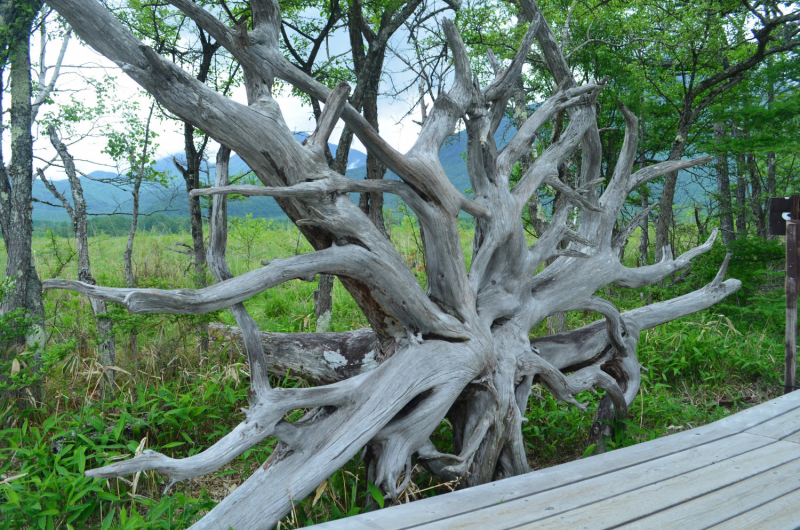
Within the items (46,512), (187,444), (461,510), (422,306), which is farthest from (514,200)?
(46,512)

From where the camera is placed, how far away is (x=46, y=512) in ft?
9.70

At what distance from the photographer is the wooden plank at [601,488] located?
2.42 m

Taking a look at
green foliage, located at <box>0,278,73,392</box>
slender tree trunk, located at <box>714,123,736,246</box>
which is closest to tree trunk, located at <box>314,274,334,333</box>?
green foliage, located at <box>0,278,73,392</box>

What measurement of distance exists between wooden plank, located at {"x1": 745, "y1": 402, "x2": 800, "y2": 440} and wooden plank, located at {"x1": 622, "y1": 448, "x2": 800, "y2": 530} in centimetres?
52

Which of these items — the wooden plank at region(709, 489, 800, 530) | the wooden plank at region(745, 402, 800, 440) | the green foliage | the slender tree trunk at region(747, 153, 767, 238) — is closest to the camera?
the wooden plank at region(709, 489, 800, 530)

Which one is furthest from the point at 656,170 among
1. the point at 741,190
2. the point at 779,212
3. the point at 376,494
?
the point at 741,190

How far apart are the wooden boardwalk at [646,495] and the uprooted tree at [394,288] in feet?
1.59

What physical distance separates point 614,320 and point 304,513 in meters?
2.68

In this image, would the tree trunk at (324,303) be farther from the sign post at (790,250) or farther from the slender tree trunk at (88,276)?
the sign post at (790,250)

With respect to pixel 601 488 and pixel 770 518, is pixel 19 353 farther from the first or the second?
pixel 770 518

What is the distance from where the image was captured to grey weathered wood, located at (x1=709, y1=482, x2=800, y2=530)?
92.1 inches

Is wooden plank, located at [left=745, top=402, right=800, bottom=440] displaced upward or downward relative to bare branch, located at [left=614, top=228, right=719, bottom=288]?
downward

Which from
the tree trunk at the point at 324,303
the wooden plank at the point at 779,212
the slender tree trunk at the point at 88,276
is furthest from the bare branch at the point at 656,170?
the slender tree trunk at the point at 88,276

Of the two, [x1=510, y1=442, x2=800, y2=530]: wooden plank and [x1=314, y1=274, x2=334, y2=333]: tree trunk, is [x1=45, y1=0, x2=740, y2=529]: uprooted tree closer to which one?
[x1=510, y1=442, x2=800, y2=530]: wooden plank
